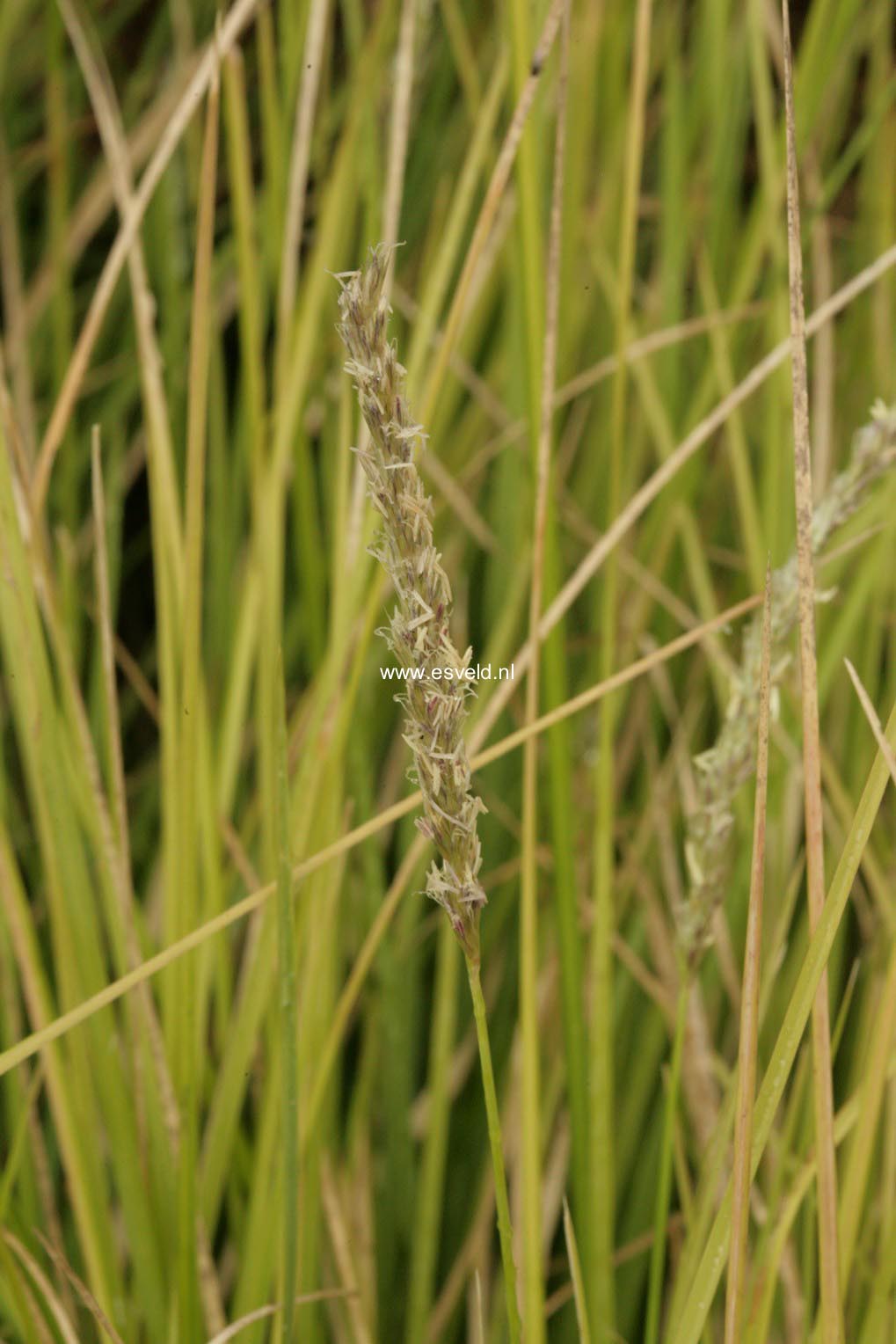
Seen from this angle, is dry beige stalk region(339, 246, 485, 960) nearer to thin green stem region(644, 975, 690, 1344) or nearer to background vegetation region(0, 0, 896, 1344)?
background vegetation region(0, 0, 896, 1344)

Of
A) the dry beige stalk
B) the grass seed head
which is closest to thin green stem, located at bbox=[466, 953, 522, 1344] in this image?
the dry beige stalk

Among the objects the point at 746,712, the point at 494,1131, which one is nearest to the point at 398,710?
the point at 746,712

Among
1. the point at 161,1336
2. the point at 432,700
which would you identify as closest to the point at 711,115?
the point at 432,700

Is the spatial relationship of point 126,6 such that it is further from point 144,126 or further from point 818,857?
point 818,857

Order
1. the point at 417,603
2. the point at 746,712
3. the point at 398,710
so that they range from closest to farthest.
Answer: the point at 417,603 → the point at 746,712 → the point at 398,710

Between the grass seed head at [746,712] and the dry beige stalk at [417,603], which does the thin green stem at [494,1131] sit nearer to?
the dry beige stalk at [417,603]

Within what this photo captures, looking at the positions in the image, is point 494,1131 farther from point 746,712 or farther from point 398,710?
point 398,710
